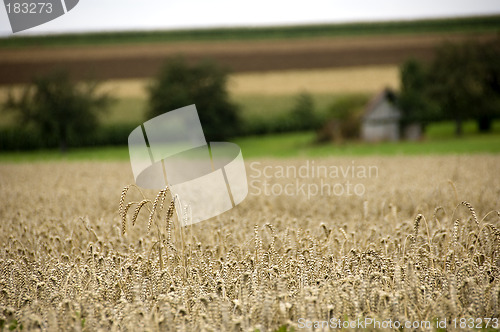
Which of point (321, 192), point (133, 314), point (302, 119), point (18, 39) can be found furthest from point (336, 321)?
point (18, 39)

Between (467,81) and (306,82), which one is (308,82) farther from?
(467,81)

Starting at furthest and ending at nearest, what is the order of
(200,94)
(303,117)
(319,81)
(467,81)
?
(319,81), (303,117), (200,94), (467,81)

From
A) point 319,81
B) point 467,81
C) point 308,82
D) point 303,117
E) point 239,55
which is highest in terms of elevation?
point 239,55

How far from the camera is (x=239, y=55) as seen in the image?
6838cm

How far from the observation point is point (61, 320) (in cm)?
302

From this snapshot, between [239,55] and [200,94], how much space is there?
24157 millimetres

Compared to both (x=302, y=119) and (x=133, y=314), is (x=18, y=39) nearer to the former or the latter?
(x=302, y=119)

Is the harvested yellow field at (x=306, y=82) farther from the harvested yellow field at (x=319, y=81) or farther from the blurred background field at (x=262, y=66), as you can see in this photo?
the blurred background field at (x=262, y=66)

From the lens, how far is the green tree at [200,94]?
44.4 meters

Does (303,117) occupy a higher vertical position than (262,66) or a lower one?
lower

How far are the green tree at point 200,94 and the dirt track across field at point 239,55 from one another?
11.4 meters

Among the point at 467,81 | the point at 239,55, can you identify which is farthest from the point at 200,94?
the point at 467,81

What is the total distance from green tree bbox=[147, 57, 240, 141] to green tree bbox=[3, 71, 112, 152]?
5.34 meters

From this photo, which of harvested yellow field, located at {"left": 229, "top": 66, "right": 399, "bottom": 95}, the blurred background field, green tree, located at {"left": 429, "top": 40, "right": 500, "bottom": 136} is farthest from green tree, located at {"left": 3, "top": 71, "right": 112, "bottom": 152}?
green tree, located at {"left": 429, "top": 40, "right": 500, "bottom": 136}
